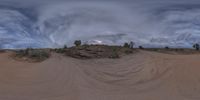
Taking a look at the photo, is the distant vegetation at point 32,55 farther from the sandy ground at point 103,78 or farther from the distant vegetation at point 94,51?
the distant vegetation at point 94,51

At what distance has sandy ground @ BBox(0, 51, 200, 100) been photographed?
11.0 metres

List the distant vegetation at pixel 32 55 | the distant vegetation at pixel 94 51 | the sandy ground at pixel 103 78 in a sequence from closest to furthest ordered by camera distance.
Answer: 1. the sandy ground at pixel 103 78
2. the distant vegetation at pixel 32 55
3. the distant vegetation at pixel 94 51

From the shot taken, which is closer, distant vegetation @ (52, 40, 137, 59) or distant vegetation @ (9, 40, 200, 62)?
distant vegetation @ (9, 40, 200, 62)

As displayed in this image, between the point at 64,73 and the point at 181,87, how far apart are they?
434cm

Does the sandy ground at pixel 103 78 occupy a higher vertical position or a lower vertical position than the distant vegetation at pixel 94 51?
lower

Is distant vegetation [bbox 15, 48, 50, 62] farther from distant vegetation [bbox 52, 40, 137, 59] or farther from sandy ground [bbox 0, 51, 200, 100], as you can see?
distant vegetation [bbox 52, 40, 137, 59]

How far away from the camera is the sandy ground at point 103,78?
11.0 m

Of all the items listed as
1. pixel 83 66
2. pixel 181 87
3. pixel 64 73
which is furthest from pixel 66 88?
pixel 181 87

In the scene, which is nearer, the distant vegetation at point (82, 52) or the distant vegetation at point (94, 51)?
the distant vegetation at point (82, 52)

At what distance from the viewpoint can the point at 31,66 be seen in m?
12.9

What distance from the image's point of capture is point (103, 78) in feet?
41.0

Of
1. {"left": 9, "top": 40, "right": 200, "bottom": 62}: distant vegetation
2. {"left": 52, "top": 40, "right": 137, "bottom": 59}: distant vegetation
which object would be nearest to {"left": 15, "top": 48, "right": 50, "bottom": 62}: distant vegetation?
{"left": 9, "top": 40, "right": 200, "bottom": 62}: distant vegetation

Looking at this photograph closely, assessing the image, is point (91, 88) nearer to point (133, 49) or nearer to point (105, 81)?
point (105, 81)

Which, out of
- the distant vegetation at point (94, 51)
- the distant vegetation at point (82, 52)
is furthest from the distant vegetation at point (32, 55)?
the distant vegetation at point (94, 51)
